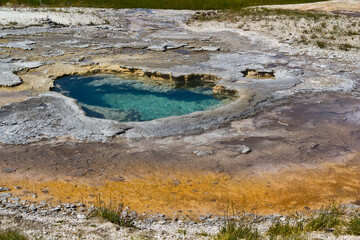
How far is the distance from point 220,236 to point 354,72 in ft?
24.3

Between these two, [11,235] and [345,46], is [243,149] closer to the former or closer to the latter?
[11,235]

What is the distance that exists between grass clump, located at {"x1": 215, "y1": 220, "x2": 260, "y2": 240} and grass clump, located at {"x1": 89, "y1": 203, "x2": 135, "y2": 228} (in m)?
0.83

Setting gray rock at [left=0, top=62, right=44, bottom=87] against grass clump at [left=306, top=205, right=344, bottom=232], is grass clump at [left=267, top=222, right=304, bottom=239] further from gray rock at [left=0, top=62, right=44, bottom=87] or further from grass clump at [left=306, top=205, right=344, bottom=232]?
gray rock at [left=0, top=62, right=44, bottom=87]

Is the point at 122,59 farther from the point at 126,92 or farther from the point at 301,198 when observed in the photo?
the point at 301,198

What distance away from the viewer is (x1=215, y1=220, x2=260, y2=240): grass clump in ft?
9.75

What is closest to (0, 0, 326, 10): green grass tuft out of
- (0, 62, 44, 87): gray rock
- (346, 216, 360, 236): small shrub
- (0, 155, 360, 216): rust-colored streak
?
(0, 62, 44, 87): gray rock

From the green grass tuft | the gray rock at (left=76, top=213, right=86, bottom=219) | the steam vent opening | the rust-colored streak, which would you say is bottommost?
the rust-colored streak

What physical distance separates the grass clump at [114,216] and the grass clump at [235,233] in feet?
2.72

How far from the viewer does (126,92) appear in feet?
26.8

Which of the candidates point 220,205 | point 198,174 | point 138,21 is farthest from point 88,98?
point 138,21

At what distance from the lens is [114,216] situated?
3.35 m

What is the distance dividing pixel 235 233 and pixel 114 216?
3.67 ft

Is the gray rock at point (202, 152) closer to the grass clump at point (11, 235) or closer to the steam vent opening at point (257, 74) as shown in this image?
the grass clump at point (11, 235)

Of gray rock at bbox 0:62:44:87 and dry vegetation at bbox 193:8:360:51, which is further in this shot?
dry vegetation at bbox 193:8:360:51
